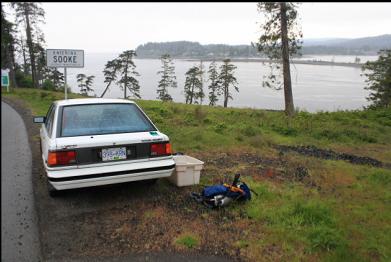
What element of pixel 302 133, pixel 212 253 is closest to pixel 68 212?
pixel 212 253

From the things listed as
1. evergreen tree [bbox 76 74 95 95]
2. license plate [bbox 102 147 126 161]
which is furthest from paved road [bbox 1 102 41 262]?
evergreen tree [bbox 76 74 95 95]

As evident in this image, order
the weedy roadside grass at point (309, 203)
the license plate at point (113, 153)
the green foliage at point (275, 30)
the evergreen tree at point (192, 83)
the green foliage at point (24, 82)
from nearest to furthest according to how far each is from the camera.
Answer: the weedy roadside grass at point (309, 203) → the license plate at point (113, 153) → the green foliage at point (275, 30) → the green foliage at point (24, 82) → the evergreen tree at point (192, 83)

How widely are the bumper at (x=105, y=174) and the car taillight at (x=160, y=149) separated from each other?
0.39 feet

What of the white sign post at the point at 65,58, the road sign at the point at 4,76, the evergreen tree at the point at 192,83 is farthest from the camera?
the evergreen tree at the point at 192,83

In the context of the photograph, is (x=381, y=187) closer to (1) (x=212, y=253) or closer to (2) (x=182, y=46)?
(1) (x=212, y=253)

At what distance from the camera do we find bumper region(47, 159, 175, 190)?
4938 millimetres

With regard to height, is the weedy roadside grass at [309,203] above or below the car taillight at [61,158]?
below

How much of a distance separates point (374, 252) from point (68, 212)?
4.02m

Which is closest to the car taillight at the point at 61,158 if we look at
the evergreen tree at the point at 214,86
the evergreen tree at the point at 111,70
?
the evergreen tree at the point at 111,70

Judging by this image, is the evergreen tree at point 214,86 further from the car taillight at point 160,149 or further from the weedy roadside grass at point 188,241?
the weedy roadside grass at point 188,241

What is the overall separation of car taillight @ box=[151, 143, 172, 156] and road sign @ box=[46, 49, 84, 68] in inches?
259

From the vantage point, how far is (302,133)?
13758mm

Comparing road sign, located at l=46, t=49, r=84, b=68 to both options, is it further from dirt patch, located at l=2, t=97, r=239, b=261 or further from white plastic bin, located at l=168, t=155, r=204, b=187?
white plastic bin, located at l=168, t=155, r=204, b=187

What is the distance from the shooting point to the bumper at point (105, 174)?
4.94 meters
